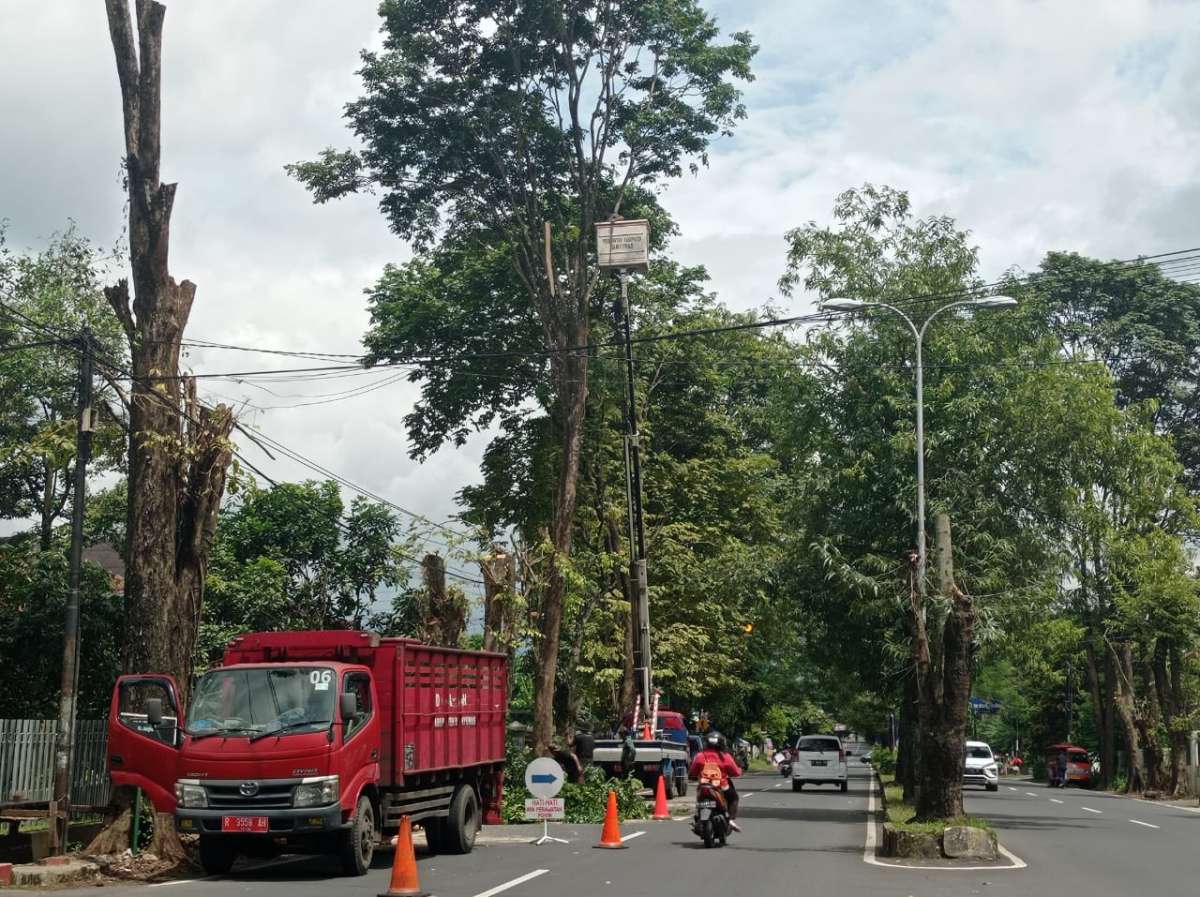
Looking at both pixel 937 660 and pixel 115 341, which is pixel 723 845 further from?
pixel 115 341

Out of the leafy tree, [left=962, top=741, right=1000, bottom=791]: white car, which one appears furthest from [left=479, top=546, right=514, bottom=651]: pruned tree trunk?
the leafy tree

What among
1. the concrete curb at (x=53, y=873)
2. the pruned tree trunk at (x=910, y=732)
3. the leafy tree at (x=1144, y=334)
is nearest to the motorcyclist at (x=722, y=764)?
the concrete curb at (x=53, y=873)

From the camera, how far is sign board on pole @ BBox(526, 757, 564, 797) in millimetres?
21141

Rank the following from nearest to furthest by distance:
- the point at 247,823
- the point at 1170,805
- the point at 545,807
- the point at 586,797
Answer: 1. the point at 247,823
2. the point at 545,807
3. the point at 586,797
4. the point at 1170,805

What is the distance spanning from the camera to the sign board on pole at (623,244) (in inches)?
1275

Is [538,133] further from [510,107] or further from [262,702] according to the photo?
[262,702]

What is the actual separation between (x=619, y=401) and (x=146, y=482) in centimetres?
2340

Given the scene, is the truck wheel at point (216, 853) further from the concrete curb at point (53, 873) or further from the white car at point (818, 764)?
the white car at point (818, 764)

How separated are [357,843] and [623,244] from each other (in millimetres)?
19343

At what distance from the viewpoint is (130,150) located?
19.7 metres

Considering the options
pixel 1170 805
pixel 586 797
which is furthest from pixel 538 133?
pixel 1170 805

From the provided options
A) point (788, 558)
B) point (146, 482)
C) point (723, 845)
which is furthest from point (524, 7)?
point (723, 845)

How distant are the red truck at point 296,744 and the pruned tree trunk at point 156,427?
1356 millimetres

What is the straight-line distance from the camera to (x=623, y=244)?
3269 centimetres
